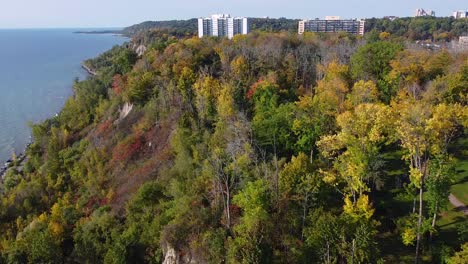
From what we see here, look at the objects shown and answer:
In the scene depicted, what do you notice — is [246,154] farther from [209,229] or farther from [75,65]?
[75,65]

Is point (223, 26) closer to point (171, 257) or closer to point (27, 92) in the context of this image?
point (27, 92)

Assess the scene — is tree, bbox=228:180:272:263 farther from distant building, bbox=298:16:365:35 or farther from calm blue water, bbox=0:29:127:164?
distant building, bbox=298:16:365:35

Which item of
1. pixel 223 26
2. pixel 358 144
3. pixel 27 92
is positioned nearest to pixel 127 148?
pixel 358 144

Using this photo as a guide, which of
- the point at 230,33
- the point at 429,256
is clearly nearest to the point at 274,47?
the point at 429,256

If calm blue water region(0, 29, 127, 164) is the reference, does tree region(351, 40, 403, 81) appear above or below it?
above

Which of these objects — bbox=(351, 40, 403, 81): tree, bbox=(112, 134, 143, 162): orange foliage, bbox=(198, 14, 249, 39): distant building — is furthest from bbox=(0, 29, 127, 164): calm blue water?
bbox=(351, 40, 403, 81): tree

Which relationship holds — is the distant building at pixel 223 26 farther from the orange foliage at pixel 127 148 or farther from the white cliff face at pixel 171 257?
the white cliff face at pixel 171 257
